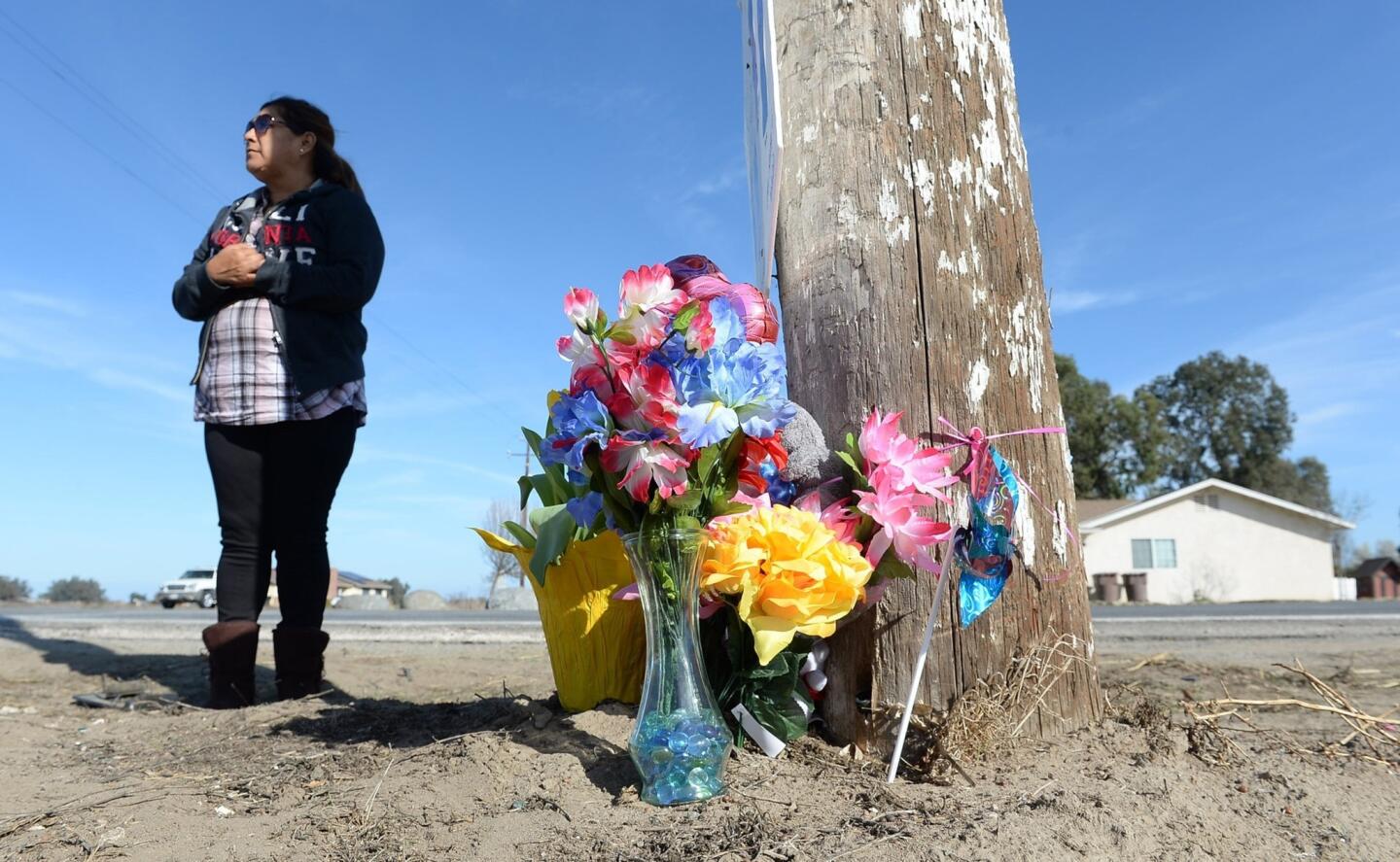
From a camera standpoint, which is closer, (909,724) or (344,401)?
(909,724)

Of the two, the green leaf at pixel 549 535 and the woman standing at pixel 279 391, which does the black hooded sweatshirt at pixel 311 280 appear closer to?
the woman standing at pixel 279 391

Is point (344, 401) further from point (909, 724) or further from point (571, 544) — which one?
point (909, 724)

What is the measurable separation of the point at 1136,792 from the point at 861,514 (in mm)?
707

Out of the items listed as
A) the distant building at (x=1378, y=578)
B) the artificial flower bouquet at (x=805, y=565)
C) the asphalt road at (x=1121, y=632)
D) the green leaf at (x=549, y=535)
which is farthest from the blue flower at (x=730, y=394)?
the distant building at (x=1378, y=578)

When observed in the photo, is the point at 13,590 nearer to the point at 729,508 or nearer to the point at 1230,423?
the point at 729,508

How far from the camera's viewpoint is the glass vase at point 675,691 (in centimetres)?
169

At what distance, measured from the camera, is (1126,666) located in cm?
425

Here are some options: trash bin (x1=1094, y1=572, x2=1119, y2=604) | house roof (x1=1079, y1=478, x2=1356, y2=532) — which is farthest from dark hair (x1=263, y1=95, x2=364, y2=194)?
house roof (x1=1079, y1=478, x2=1356, y2=532)

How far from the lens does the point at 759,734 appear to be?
1943mm

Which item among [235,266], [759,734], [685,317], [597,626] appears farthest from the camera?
[235,266]

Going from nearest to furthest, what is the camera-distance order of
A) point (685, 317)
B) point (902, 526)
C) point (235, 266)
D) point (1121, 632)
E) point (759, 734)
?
point (685, 317)
point (902, 526)
point (759, 734)
point (235, 266)
point (1121, 632)

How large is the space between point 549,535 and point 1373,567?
159ft

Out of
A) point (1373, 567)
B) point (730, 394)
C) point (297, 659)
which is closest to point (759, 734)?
point (730, 394)

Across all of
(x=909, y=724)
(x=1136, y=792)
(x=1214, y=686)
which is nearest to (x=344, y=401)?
(x=909, y=724)
